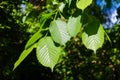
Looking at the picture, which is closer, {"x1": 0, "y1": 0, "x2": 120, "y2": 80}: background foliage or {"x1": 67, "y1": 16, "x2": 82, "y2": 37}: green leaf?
{"x1": 67, "y1": 16, "x2": 82, "y2": 37}: green leaf

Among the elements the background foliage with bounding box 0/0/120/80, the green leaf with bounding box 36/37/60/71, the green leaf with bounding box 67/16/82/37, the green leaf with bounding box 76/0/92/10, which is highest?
the green leaf with bounding box 76/0/92/10

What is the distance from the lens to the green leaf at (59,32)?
4.50ft

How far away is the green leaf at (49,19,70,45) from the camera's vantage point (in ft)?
4.50

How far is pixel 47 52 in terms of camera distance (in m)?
1.33

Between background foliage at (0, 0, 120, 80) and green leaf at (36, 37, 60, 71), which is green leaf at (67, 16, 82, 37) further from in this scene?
background foliage at (0, 0, 120, 80)

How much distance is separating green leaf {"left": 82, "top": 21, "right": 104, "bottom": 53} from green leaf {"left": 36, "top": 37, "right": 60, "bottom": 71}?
0.41ft

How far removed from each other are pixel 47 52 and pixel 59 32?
11 cm

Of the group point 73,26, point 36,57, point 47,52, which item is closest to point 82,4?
point 73,26

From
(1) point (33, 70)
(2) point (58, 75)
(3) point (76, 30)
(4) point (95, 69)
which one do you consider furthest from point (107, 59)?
(3) point (76, 30)

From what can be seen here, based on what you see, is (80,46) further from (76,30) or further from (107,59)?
(76,30)

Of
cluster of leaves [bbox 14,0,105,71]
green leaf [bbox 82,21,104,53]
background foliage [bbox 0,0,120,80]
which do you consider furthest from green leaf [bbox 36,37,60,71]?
background foliage [bbox 0,0,120,80]

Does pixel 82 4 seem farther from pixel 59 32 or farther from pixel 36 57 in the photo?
pixel 36 57

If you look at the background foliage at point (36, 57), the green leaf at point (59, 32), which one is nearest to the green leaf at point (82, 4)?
the green leaf at point (59, 32)

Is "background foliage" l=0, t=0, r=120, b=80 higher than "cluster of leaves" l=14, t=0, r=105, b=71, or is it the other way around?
"cluster of leaves" l=14, t=0, r=105, b=71
